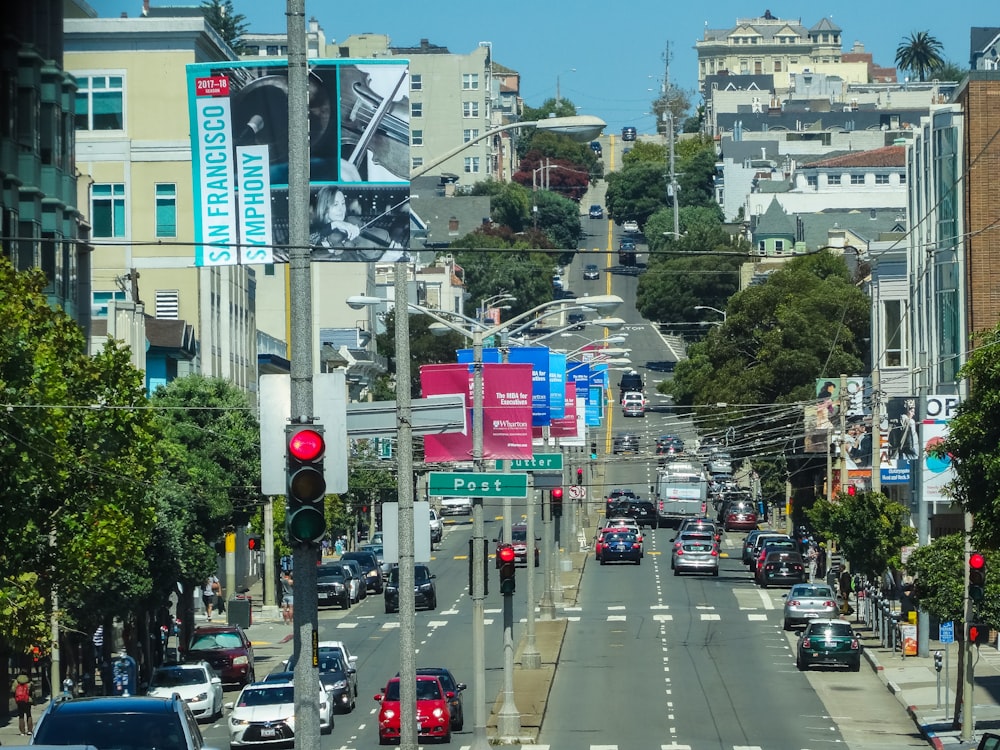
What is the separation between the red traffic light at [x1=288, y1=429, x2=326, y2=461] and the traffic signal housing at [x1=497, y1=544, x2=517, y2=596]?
71.1 feet

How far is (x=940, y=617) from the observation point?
43188 mm

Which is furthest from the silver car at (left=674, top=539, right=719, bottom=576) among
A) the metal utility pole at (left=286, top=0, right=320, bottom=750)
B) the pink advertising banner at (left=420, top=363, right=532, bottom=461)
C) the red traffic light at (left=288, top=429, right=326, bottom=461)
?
the red traffic light at (left=288, top=429, right=326, bottom=461)

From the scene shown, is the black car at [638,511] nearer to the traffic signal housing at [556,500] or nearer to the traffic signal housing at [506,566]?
the traffic signal housing at [556,500]

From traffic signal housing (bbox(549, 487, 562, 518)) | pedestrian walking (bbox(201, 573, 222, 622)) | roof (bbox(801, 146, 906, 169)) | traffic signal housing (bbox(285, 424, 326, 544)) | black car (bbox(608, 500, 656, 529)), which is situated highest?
roof (bbox(801, 146, 906, 169))

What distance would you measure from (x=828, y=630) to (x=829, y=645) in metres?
0.51

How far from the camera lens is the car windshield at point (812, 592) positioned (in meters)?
62.2

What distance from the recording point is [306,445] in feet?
57.3

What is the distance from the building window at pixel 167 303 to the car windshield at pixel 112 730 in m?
67.1

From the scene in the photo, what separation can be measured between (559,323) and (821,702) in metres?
133

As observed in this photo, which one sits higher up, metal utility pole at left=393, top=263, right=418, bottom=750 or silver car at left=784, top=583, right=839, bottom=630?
metal utility pole at left=393, top=263, right=418, bottom=750

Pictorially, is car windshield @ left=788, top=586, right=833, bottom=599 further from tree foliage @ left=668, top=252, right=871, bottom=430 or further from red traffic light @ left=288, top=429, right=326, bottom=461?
red traffic light @ left=288, top=429, right=326, bottom=461

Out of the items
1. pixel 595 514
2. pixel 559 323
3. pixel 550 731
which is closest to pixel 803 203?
pixel 559 323

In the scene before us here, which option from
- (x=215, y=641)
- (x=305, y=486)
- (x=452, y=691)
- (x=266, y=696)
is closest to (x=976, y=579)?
(x=452, y=691)

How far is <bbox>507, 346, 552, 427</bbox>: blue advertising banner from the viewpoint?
4753 centimetres
